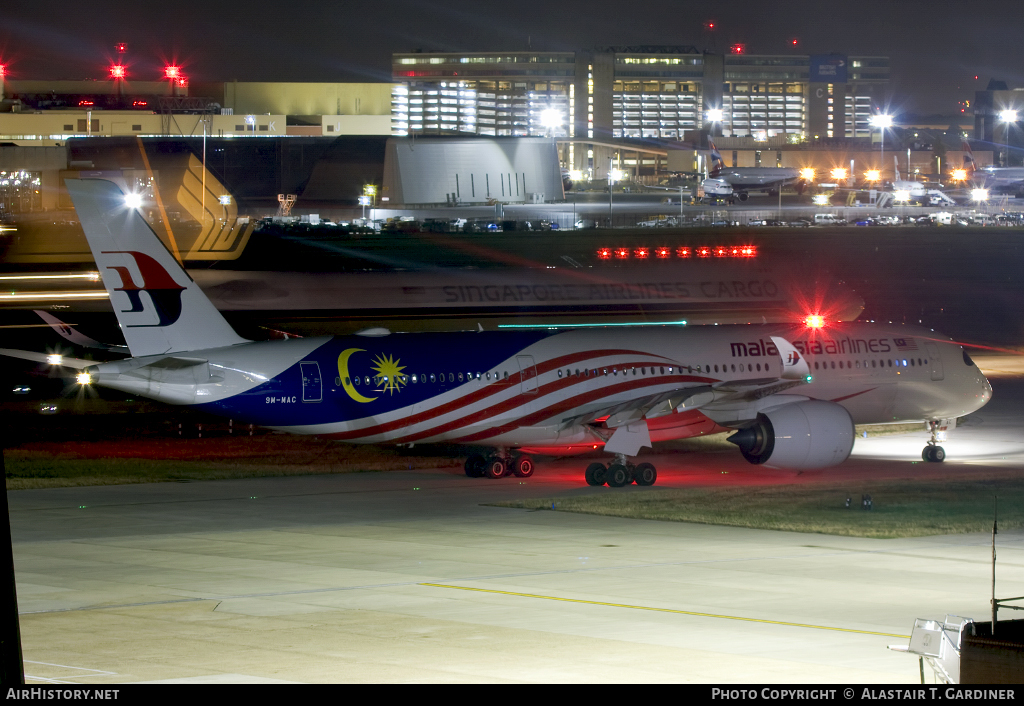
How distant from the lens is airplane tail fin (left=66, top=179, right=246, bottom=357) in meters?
30.1

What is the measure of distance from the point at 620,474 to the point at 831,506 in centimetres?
556

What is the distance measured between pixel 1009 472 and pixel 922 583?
14.1 metres

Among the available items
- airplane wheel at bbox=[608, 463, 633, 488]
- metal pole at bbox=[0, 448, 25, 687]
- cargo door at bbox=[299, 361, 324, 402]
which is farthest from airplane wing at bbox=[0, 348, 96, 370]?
metal pole at bbox=[0, 448, 25, 687]

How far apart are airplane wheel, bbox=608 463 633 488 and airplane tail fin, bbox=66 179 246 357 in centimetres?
1025

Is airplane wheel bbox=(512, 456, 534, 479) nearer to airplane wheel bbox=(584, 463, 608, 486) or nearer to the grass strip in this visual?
airplane wheel bbox=(584, 463, 608, 486)

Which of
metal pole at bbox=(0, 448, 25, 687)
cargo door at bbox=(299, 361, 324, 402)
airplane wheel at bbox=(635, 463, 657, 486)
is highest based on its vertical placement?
cargo door at bbox=(299, 361, 324, 402)

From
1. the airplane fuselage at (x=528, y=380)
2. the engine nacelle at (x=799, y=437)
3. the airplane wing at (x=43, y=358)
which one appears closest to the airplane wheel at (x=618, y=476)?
the airplane fuselage at (x=528, y=380)

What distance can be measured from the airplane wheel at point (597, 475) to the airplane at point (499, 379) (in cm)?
4

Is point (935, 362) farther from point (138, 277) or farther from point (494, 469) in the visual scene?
point (138, 277)

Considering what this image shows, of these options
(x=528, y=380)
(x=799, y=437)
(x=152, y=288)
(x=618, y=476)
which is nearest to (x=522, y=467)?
(x=528, y=380)

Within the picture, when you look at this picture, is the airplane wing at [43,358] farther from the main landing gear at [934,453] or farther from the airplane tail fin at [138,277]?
the main landing gear at [934,453]
